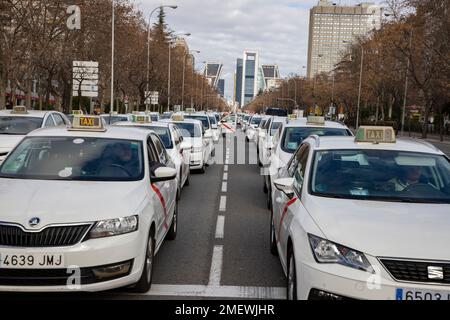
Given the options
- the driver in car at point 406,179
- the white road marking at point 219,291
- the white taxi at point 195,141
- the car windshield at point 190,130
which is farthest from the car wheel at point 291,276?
the car windshield at point 190,130

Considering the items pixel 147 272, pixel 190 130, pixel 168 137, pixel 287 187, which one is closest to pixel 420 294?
pixel 287 187

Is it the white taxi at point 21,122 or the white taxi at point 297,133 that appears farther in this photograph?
the white taxi at point 21,122

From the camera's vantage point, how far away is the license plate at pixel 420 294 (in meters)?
3.61

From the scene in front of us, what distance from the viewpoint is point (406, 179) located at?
17.1ft

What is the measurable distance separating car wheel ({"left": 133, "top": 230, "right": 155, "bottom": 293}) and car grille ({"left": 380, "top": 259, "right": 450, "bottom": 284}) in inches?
88.7

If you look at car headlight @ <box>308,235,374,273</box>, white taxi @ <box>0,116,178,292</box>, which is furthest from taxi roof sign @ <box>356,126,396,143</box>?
white taxi @ <box>0,116,178,292</box>

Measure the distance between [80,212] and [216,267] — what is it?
2.13 m

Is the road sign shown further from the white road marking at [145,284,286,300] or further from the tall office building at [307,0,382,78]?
the tall office building at [307,0,382,78]

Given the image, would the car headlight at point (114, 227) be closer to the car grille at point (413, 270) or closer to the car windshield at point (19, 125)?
the car grille at point (413, 270)

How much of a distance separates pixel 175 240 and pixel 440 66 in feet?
114

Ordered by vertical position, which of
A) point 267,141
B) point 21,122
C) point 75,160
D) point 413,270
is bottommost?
point 267,141

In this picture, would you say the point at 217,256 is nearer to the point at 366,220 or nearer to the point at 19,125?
the point at 366,220
